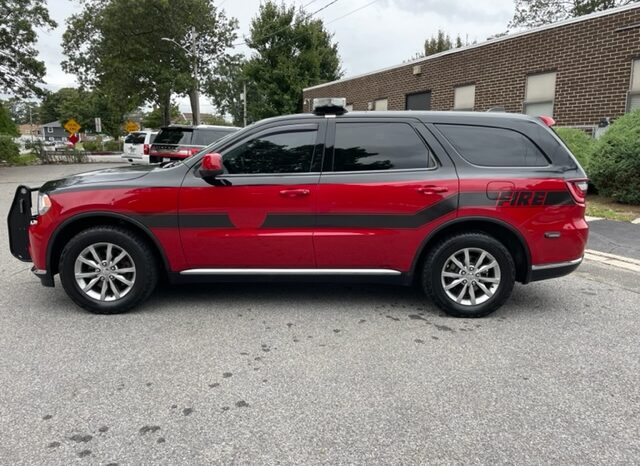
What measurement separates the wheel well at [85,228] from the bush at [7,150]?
2651cm

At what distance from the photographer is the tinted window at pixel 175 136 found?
44.4 ft

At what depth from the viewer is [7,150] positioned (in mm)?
26234

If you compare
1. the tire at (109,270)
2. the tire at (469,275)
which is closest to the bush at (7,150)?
the tire at (109,270)

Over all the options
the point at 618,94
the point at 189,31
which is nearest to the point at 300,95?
the point at 189,31

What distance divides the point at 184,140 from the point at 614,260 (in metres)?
10.9

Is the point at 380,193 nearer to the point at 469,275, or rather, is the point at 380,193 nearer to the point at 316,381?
the point at 469,275

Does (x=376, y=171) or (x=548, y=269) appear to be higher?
(x=376, y=171)

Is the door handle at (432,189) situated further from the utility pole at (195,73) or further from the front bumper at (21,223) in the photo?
the utility pole at (195,73)

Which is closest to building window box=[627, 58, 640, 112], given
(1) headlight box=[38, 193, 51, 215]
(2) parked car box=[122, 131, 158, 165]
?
(1) headlight box=[38, 193, 51, 215]

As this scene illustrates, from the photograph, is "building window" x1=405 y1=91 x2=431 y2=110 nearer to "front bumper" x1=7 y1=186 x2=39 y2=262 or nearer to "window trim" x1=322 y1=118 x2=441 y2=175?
"window trim" x1=322 y1=118 x2=441 y2=175

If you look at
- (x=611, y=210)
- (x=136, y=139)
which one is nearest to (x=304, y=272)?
(x=611, y=210)

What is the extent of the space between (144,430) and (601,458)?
7.68 ft

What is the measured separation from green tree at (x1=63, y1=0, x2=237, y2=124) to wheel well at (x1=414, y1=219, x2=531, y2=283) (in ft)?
91.4

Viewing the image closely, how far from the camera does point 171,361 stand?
341 centimetres
